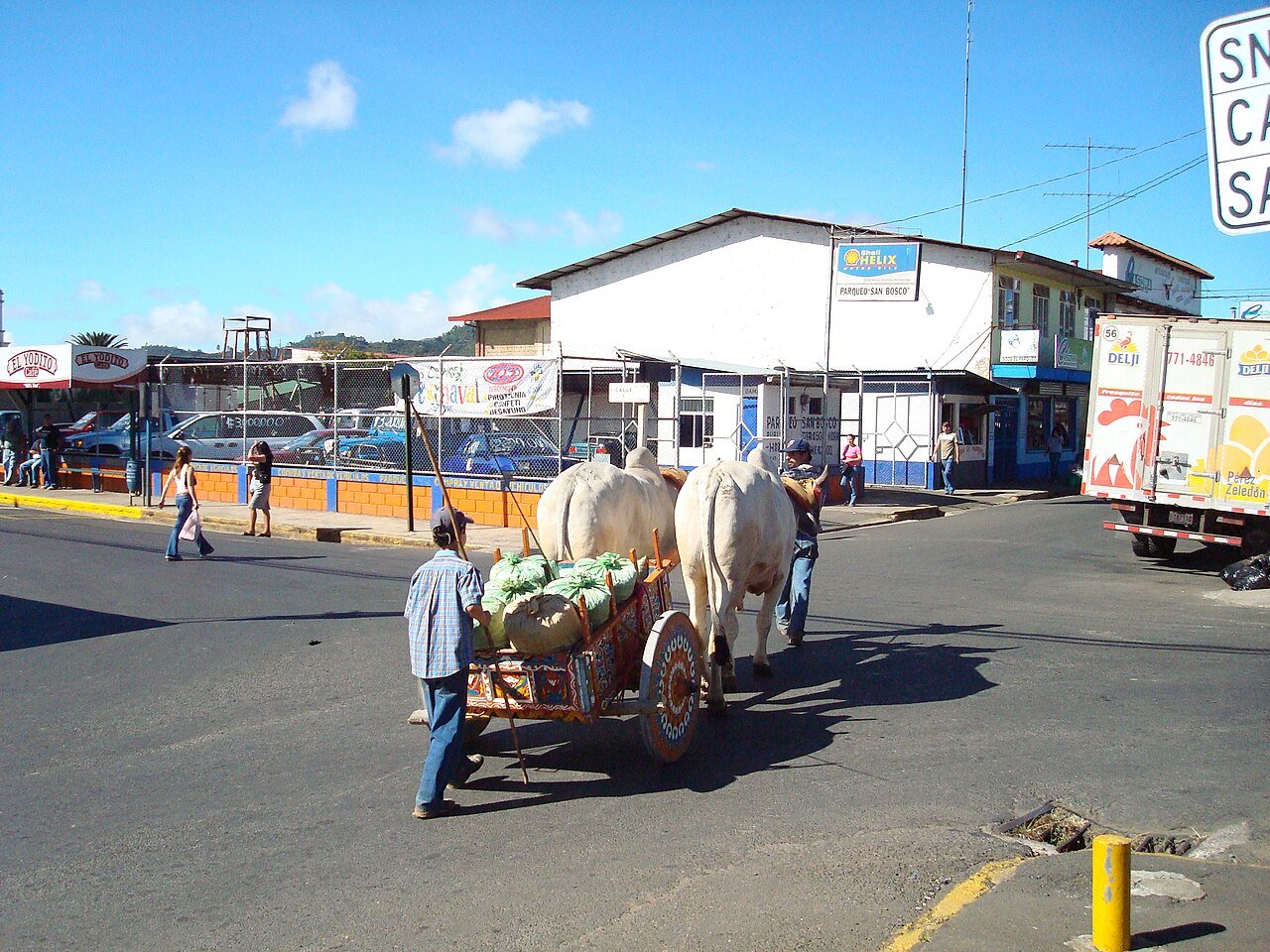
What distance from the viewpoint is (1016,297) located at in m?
35.0

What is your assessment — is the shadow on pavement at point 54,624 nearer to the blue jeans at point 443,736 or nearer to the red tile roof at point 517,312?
the blue jeans at point 443,736

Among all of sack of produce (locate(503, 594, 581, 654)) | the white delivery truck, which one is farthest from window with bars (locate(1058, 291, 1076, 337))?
sack of produce (locate(503, 594, 581, 654))

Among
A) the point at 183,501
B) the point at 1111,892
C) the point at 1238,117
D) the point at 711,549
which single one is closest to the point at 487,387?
the point at 183,501

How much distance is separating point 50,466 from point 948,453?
905 inches

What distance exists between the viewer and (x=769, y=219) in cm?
3638

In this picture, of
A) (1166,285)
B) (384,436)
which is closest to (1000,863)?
(384,436)

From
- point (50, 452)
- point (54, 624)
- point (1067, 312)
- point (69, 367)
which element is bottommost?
point (54, 624)

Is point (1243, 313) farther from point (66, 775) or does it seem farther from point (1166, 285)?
point (66, 775)

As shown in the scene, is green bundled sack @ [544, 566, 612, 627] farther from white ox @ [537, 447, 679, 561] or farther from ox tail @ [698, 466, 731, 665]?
white ox @ [537, 447, 679, 561]

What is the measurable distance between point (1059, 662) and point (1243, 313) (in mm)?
39319

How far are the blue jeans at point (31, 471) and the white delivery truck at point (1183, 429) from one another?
25.2m

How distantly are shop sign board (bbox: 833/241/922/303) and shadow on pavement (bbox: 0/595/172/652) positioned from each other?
82.4 ft

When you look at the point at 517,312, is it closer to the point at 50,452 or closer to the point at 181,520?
the point at 50,452

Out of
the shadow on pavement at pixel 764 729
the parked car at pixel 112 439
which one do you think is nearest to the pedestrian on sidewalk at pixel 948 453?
the parked car at pixel 112 439
